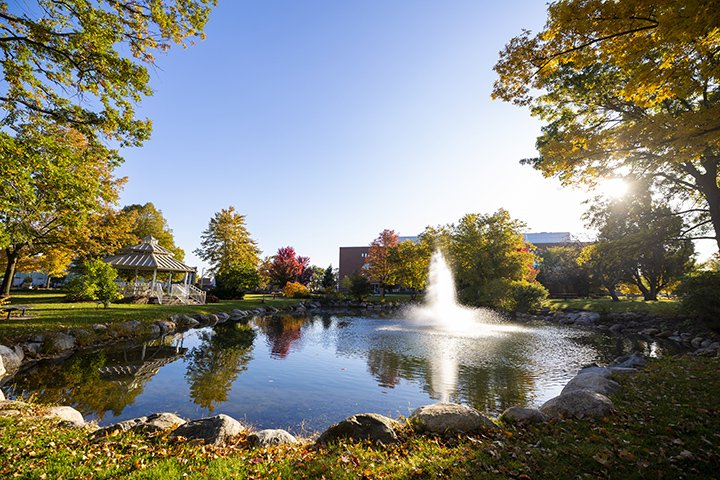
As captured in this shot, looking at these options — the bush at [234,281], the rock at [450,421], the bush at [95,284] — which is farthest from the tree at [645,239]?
the bush at [234,281]

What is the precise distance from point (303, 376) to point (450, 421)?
568cm

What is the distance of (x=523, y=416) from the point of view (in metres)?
5.37

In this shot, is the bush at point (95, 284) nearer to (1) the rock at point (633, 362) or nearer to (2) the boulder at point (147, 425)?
(2) the boulder at point (147, 425)

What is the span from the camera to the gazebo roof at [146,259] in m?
22.3

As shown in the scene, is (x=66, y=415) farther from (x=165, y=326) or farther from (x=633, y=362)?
(x=633, y=362)

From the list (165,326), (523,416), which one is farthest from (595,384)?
(165,326)

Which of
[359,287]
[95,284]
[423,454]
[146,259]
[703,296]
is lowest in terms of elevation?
[423,454]

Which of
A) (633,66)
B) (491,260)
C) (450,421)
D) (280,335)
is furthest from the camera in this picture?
(491,260)

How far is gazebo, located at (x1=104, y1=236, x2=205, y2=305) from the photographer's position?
22625mm

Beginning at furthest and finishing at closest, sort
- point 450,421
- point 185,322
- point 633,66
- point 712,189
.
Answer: point 185,322 → point 712,189 → point 633,66 → point 450,421

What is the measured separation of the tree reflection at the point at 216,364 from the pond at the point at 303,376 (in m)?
0.03

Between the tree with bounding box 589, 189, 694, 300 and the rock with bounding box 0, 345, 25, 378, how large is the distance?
→ 76.9ft

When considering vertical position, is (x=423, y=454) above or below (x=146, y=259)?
below

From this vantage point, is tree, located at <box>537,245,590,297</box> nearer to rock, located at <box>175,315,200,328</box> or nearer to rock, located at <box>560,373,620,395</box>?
rock, located at <box>560,373,620,395</box>
